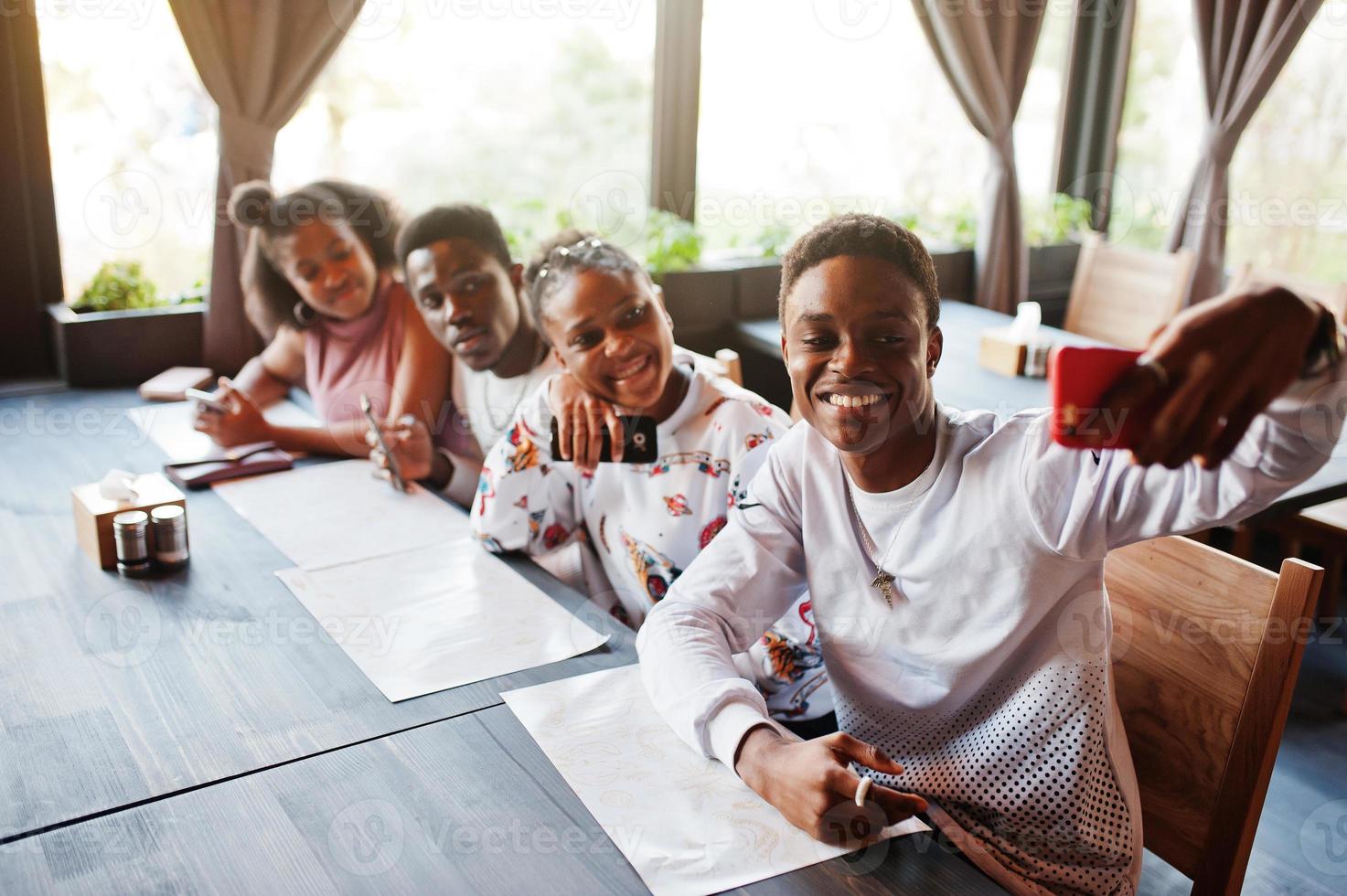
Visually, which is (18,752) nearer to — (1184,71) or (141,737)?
(141,737)

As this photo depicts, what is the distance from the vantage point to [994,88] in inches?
152

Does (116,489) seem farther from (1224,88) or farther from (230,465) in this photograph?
(1224,88)

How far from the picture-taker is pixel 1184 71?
4.38 m

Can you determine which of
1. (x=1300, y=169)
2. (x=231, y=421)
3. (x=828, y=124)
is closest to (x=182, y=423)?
(x=231, y=421)

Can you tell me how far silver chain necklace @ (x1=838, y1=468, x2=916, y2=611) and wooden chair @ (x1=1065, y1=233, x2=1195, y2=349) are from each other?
99.7 inches

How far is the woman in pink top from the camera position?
86.6 inches

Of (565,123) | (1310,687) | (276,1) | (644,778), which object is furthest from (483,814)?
(565,123)

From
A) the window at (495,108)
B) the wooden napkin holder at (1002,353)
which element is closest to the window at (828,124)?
the window at (495,108)

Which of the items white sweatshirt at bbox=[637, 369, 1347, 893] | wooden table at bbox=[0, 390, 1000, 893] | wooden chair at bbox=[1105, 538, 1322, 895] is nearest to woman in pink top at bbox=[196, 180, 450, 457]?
wooden table at bbox=[0, 390, 1000, 893]

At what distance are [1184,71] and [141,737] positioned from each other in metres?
4.53

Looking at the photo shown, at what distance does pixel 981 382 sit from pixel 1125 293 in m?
1.14

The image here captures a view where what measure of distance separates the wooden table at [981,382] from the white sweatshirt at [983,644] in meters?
→ 0.59

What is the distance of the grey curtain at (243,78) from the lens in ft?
8.79

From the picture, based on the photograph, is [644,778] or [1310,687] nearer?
[644,778]
